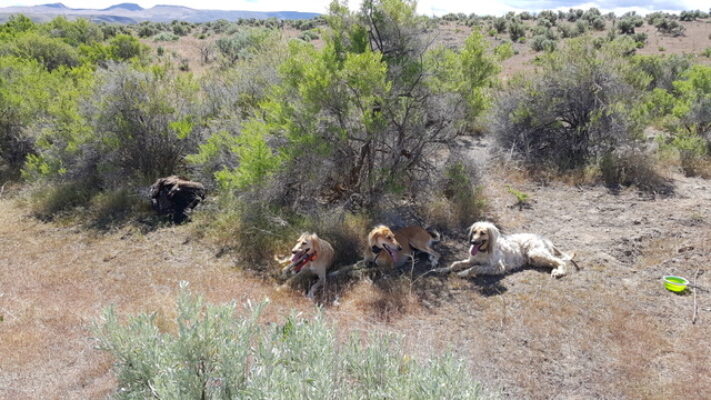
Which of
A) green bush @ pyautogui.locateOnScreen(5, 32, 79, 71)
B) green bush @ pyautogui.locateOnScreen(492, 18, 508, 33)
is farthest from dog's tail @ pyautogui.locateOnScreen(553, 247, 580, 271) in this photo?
green bush @ pyautogui.locateOnScreen(492, 18, 508, 33)

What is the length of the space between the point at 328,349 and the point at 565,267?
456 cm

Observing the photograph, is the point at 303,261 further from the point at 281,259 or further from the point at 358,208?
the point at 358,208

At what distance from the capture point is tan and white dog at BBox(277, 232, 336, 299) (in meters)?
5.91

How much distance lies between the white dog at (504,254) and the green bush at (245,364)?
3.25 metres

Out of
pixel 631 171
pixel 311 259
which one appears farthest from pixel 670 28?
pixel 311 259

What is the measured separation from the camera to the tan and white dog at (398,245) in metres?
6.11

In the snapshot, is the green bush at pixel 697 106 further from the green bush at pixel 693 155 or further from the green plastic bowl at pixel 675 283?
the green plastic bowl at pixel 675 283

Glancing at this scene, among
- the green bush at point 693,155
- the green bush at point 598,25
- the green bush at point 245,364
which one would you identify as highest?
the green bush at point 598,25

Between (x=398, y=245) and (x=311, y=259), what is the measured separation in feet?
4.19

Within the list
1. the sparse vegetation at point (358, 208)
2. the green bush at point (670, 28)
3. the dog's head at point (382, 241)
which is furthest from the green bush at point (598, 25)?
the dog's head at point (382, 241)

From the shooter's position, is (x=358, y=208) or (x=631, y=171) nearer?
(x=358, y=208)

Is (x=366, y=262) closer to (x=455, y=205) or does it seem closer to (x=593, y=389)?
(x=455, y=205)

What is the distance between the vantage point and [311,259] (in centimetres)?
598

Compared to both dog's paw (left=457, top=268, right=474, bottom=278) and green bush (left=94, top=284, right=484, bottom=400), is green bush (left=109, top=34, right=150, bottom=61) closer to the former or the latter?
dog's paw (left=457, top=268, right=474, bottom=278)
